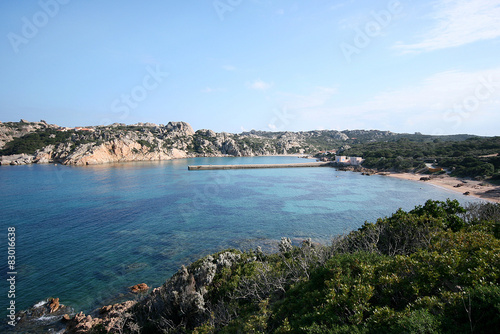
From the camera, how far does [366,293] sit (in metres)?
8.23

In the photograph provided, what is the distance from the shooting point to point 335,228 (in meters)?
30.2

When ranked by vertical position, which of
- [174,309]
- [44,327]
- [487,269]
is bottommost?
[44,327]

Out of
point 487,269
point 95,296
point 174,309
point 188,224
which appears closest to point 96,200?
point 188,224

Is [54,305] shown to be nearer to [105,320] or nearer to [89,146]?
[105,320]

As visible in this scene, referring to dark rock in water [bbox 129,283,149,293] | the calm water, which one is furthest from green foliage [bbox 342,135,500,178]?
dark rock in water [bbox 129,283,149,293]

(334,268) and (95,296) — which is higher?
(334,268)

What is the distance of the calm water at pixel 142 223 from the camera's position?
65.0 ft

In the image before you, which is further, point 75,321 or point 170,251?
point 170,251

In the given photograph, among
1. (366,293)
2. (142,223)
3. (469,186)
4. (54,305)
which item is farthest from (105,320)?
(469,186)

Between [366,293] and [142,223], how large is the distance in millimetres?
30724

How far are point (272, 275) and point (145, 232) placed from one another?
21.4m

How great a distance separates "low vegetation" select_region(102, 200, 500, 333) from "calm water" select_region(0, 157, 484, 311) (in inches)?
336

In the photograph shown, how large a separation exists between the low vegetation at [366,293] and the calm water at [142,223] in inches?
336

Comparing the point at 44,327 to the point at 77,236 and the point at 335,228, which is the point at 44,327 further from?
the point at 335,228
